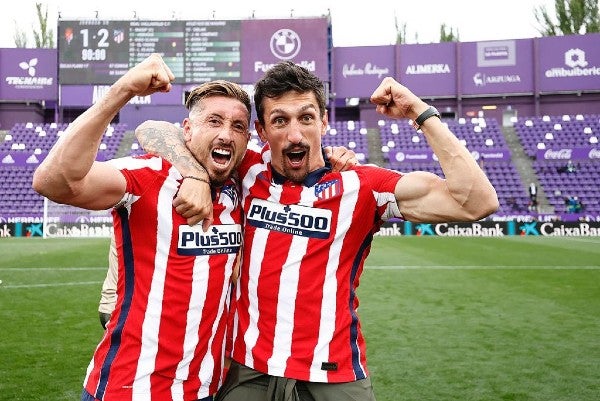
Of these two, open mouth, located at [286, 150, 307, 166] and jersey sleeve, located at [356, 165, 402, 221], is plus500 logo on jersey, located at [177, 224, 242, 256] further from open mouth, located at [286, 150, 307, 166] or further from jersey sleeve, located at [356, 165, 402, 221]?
jersey sleeve, located at [356, 165, 402, 221]

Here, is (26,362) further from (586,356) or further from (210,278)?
(586,356)

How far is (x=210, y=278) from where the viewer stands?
6.97ft

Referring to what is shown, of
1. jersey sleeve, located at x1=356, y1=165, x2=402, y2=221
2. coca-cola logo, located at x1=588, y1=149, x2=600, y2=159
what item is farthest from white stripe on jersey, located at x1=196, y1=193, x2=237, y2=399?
coca-cola logo, located at x1=588, y1=149, x2=600, y2=159

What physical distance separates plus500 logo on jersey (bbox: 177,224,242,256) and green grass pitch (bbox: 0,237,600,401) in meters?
2.44

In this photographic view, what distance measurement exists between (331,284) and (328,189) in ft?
1.32

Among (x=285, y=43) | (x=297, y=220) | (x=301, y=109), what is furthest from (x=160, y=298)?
(x=285, y=43)

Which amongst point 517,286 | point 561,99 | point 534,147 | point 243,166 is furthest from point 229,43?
A: point 243,166

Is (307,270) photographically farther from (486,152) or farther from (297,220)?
(486,152)

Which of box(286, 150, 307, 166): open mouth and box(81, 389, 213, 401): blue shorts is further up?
box(286, 150, 307, 166): open mouth

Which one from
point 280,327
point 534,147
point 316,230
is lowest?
point 280,327

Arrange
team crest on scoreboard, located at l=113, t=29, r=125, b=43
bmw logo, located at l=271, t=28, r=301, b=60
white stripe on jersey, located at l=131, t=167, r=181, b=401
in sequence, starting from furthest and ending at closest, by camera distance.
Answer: bmw logo, located at l=271, t=28, r=301, b=60 < team crest on scoreboard, located at l=113, t=29, r=125, b=43 < white stripe on jersey, located at l=131, t=167, r=181, b=401

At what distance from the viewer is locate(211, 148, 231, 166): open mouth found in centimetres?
225

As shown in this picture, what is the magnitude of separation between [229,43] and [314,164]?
2721 cm

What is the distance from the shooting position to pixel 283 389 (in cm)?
205
